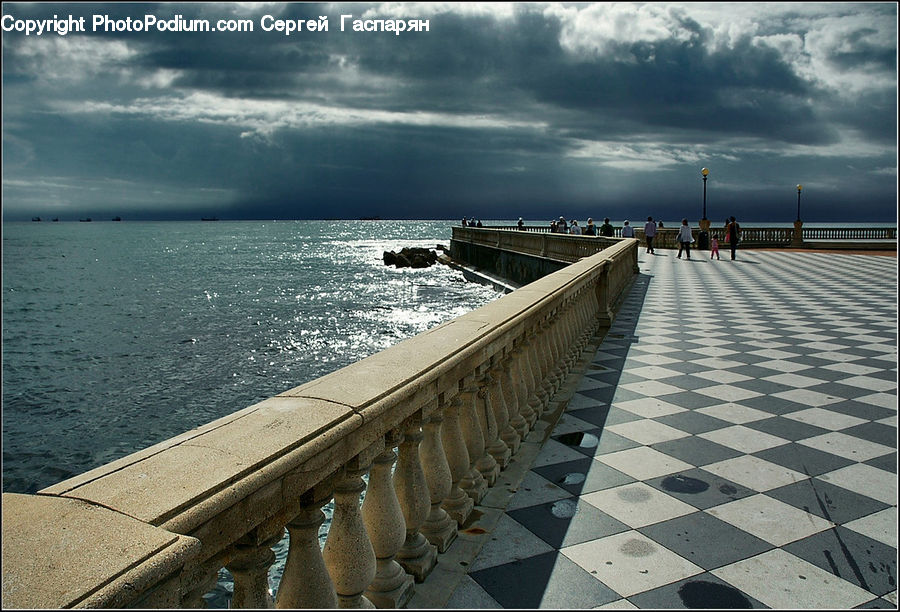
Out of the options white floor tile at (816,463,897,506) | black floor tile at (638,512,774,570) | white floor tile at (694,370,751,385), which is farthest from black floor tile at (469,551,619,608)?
white floor tile at (694,370,751,385)

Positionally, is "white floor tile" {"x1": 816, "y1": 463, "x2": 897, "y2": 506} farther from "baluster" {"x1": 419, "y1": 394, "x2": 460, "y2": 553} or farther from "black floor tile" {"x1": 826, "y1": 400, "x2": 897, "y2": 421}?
"baluster" {"x1": 419, "y1": 394, "x2": 460, "y2": 553}

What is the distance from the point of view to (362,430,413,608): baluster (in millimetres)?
2596

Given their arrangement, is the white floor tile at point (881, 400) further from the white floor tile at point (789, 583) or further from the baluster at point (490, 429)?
the baluster at point (490, 429)

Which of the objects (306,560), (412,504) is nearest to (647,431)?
(412,504)

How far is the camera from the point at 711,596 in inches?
113

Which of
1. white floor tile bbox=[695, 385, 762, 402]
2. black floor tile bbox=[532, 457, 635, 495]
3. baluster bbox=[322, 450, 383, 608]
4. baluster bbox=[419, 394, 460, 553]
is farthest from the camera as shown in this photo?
white floor tile bbox=[695, 385, 762, 402]

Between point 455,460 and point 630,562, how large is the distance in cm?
105

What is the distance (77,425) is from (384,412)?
53.4 ft

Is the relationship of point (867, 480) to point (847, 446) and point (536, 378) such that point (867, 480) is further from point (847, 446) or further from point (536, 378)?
point (536, 378)

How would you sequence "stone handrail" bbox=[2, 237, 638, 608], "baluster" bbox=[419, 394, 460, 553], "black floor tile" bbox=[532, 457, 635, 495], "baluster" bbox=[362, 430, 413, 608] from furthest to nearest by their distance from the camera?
"black floor tile" bbox=[532, 457, 635, 495] → "baluster" bbox=[419, 394, 460, 553] → "baluster" bbox=[362, 430, 413, 608] → "stone handrail" bbox=[2, 237, 638, 608]

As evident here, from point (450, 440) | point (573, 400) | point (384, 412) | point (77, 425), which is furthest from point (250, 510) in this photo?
point (77, 425)

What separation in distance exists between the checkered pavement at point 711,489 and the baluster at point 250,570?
4.03 ft

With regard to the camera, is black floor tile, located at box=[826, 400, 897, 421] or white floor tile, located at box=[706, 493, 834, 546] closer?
white floor tile, located at box=[706, 493, 834, 546]

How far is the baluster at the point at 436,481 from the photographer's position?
3.16 meters
